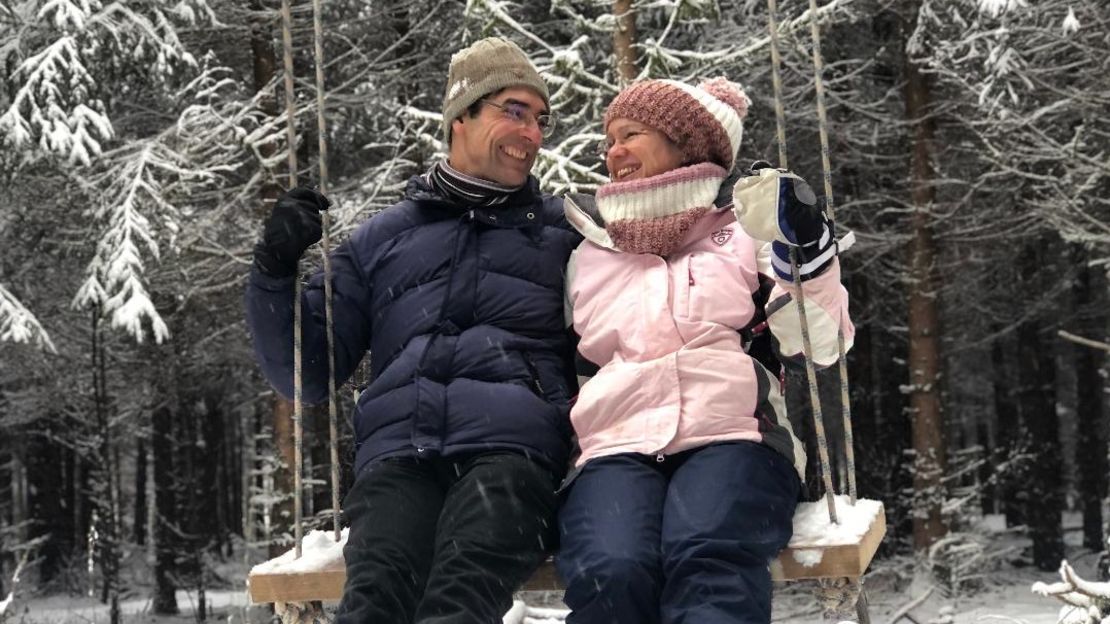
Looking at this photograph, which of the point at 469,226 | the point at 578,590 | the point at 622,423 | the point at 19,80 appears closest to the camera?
the point at 578,590

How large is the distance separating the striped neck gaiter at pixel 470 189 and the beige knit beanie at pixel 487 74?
19 cm

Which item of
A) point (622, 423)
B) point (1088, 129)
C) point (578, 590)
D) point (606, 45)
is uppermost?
point (606, 45)

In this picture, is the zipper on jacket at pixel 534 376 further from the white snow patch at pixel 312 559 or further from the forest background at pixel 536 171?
the forest background at pixel 536 171

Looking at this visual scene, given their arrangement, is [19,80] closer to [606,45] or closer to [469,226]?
[606,45]

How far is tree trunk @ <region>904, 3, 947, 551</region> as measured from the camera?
11586mm

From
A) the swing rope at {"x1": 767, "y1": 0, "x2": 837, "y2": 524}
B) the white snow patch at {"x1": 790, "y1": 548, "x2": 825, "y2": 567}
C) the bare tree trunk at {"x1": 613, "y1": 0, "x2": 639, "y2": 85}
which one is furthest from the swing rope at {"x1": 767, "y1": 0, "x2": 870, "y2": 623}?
the bare tree trunk at {"x1": 613, "y1": 0, "x2": 639, "y2": 85}

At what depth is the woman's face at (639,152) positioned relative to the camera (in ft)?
10.7

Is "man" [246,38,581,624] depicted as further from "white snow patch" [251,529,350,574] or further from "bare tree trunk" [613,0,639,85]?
"bare tree trunk" [613,0,639,85]

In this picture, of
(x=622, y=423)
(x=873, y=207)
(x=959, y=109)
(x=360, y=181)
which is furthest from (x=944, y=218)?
(x=622, y=423)

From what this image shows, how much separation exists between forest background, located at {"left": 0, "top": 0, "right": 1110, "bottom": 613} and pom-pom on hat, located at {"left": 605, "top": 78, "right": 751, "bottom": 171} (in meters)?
3.88

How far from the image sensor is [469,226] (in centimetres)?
327

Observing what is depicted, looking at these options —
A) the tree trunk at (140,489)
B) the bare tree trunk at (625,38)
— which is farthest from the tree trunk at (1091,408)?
the tree trunk at (140,489)

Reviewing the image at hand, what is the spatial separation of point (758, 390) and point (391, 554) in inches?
39.9

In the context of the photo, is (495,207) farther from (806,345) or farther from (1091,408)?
(1091,408)
